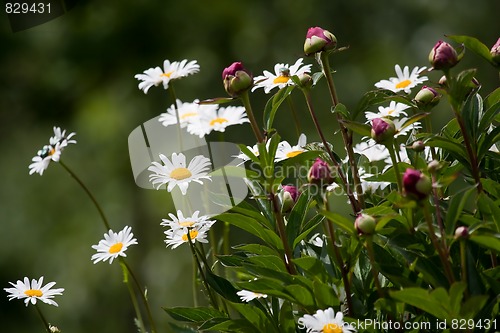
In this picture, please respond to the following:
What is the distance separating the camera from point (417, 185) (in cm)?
58

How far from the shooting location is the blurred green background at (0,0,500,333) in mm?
3189

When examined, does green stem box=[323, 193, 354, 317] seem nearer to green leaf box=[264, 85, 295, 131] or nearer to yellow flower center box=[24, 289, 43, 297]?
green leaf box=[264, 85, 295, 131]

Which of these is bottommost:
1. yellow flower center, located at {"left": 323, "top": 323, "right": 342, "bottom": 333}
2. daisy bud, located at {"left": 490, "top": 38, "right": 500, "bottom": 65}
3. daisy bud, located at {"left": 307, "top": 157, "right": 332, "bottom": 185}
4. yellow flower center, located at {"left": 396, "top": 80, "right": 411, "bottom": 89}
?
yellow flower center, located at {"left": 323, "top": 323, "right": 342, "bottom": 333}

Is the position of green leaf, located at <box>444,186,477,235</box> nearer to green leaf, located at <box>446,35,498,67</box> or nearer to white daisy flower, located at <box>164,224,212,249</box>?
green leaf, located at <box>446,35,498,67</box>

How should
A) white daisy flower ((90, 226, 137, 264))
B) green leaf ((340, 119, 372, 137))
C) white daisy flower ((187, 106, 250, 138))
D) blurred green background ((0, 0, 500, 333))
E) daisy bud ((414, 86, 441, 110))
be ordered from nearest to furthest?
green leaf ((340, 119, 372, 137)) → daisy bud ((414, 86, 441, 110)) → white daisy flower ((90, 226, 137, 264)) → white daisy flower ((187, 106, 250, 138)) → blurred green background ((0, 0, 500, 333))

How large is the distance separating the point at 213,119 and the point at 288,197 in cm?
24

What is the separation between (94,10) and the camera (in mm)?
3203

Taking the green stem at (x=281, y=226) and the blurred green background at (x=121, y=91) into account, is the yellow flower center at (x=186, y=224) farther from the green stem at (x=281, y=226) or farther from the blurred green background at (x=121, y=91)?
the blurred green background at (x=121, y=91)

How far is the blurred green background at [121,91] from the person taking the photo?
319 cm

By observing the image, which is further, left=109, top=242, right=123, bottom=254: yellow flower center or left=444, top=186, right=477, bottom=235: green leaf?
left=109, top=242, right=123, bottom=254: yellow flower center

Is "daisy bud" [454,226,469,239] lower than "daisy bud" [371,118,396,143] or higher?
lower

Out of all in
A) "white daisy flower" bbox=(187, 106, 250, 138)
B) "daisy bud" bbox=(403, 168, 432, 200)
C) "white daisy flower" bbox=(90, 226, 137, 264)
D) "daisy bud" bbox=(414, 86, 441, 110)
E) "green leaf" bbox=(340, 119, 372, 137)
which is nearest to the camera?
"daisy bud" bbox=(403, 168, 432, 200)

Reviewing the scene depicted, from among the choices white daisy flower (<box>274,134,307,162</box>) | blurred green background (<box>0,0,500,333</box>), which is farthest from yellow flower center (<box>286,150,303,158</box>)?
blurred green background (<box>0,0,500,333</box>)

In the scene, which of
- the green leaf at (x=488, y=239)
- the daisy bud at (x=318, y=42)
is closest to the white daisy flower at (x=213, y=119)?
the daisy bud at (x=318, y=42)
